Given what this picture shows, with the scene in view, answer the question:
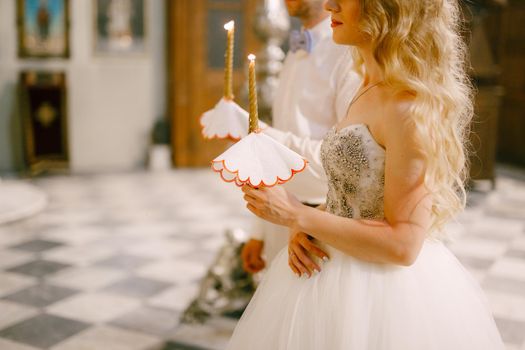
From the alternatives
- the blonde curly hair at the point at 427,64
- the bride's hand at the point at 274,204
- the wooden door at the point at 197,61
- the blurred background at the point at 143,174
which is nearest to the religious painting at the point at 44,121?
the blurred background at the point at 143,174

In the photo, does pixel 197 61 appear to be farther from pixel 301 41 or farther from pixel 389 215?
pixel 389 215

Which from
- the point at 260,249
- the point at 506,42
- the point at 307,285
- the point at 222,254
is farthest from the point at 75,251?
the point at 506,42

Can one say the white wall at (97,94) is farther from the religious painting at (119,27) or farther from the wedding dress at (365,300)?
the wedding dress at (365,300)

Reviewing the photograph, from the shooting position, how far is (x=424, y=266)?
1.44m

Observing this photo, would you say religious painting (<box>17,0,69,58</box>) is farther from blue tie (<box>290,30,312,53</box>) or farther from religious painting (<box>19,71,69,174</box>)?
blue tie (<box>290,30,312,53</box>)

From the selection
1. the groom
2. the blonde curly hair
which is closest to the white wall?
the groom

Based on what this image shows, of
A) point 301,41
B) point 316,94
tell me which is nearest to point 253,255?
point 316,94

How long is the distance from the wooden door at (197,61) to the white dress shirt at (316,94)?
517cm

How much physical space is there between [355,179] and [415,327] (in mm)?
350

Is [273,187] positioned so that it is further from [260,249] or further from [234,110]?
[260,249]

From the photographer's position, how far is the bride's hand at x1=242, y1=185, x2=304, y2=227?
1.35 metres

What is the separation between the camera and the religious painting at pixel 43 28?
6.82 metres

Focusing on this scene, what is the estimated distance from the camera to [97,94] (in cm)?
718

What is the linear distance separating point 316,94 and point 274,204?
75 cm
